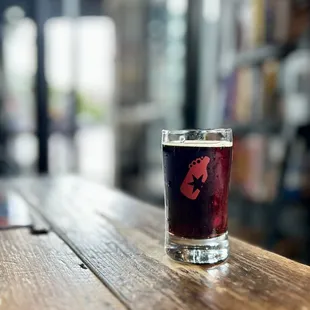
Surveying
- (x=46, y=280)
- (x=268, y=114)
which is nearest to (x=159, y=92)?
(x=268, y=114)

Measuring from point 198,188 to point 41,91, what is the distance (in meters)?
2.82

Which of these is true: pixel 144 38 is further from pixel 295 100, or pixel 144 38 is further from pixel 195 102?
pixel 295 100

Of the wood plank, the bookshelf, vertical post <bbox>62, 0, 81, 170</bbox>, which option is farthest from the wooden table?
→ vertical post <bbox>62, 0, 81, 170</bbox>

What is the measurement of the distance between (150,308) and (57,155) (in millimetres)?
4378

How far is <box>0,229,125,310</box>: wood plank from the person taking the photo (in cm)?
57

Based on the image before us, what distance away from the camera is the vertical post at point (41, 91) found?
10.9 ft

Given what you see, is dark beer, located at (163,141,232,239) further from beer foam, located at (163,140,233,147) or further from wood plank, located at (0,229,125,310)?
wood plank, located at (0,229,125,310)

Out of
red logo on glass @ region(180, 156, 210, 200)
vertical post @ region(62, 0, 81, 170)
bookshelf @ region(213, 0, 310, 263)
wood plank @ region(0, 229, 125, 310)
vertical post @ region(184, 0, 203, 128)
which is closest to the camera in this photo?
wood plank @ region(0, 229, 125, 310)

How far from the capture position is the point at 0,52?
4375mm

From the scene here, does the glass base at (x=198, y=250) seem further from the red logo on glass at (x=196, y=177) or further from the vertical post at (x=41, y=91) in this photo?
the vertical post at (x=41, y=91)

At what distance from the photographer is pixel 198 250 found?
730 mm

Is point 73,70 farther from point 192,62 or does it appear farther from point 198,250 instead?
point 198,250

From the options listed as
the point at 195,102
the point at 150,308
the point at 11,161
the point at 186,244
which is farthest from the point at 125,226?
the point at 11,161

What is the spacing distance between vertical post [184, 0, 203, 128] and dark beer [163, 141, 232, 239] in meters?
2.88
